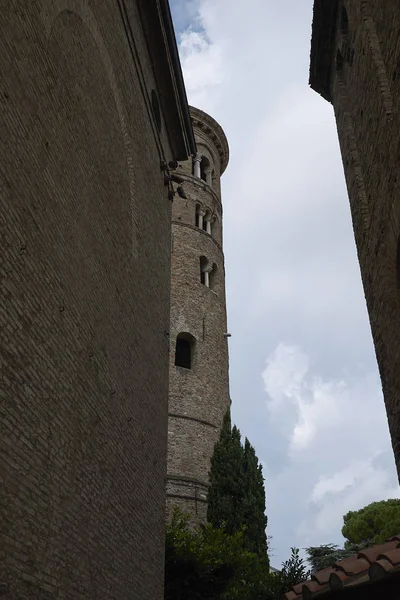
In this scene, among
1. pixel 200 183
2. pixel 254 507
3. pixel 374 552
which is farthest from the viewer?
pixel 200 183

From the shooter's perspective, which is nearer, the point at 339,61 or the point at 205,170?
the point at 339,61

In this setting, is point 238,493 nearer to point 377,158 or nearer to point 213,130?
point 377,158

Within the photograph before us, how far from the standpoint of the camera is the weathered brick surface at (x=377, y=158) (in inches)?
272

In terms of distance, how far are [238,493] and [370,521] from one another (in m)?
11.1

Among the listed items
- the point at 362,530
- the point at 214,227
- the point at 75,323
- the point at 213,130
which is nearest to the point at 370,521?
the point at 362,530

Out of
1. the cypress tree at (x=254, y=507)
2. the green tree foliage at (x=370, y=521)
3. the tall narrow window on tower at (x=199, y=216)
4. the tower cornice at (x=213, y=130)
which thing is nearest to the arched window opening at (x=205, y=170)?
the tower cornice at (x=213, y=130)

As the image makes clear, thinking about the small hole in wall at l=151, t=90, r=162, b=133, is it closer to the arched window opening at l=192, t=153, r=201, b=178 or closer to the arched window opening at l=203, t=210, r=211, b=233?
the arched window opening at l=203, t=210, r=211, b=233

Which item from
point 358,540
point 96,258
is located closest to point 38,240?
point 96,258

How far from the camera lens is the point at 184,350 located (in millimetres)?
21781

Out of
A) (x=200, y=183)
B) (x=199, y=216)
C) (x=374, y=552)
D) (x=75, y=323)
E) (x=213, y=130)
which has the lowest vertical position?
(x=374, y=552)

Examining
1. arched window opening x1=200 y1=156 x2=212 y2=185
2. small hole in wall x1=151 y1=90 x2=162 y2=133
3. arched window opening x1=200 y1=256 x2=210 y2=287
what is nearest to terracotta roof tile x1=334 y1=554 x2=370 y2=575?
small hole in wall x1=151 y1=90 x2=162 y2=133

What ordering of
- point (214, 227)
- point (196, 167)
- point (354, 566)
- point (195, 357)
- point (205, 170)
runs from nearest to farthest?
point (354, 566)
point (195, 357)
point (214, 227)
point (196, 167)
point (205, 170)

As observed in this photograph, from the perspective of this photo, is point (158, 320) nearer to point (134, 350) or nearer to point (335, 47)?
point (134, 350)

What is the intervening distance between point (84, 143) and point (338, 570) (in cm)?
520
